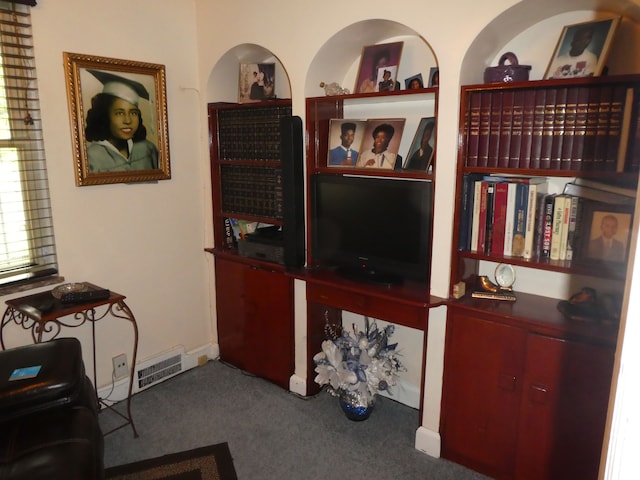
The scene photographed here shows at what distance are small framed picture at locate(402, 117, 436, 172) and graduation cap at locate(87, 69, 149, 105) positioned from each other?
1.56 meters

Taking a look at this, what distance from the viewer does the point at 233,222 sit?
3.20m

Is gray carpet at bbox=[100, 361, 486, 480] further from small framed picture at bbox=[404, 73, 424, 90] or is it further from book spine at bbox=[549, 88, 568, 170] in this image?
small framed picture at bbox=[404, 73, 424, 90]

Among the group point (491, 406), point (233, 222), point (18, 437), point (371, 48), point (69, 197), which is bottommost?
point (491, 406)

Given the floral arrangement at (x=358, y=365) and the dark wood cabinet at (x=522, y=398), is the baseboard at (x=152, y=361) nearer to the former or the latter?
the floral arrangement at (x=358, y=365)

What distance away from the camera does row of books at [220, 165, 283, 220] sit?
9.23 ft

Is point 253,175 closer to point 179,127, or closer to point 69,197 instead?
point 179,127

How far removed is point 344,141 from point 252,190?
69cm

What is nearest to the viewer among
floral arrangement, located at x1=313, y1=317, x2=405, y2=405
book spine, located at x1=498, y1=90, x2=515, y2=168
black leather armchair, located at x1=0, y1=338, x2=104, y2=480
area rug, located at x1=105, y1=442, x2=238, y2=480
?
black leather armchair, located at x1=0, y1=338, x2=104, y2=480

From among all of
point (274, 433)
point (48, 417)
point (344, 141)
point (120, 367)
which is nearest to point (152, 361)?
point (120, 367)

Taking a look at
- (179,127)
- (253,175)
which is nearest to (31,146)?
(179,127)

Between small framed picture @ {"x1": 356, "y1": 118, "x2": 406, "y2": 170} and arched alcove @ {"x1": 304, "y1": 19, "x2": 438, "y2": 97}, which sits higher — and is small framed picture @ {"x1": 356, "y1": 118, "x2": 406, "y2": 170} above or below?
below

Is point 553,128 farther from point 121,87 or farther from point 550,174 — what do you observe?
point 121,87

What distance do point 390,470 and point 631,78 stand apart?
1.90m

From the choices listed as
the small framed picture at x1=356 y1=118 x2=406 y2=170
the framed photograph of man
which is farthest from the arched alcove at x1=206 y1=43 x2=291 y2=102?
the small framed picture at x1=356 y1=118 x2=406 y2=170
